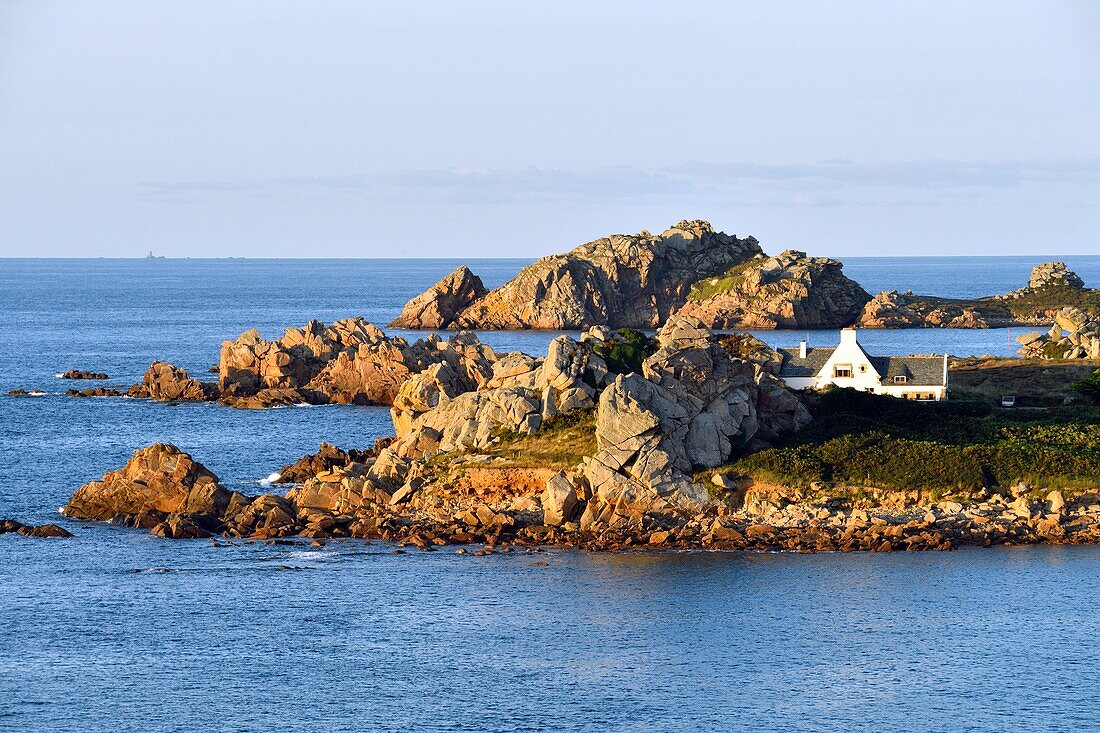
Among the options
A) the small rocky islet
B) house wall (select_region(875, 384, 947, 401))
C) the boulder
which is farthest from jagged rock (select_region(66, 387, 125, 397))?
house wall (select_region(875, 384, 947, 401))

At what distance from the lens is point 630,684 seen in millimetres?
50312

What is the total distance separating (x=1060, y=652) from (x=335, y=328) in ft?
286

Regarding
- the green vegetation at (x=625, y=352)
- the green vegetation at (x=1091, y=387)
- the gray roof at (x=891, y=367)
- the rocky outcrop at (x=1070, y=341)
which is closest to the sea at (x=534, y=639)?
the green vegetation at (x=625, y=352)

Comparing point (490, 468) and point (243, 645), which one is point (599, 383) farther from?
point (243, 645)

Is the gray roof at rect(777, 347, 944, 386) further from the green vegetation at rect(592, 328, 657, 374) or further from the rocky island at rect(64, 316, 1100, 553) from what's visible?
the rocky island at rect(64, 316, 1100, 553)

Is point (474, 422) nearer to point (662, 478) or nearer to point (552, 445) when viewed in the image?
point (552, 445)

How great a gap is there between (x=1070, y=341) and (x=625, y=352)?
49.4 meters

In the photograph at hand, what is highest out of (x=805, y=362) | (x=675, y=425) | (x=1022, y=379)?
(x=805, y=362)

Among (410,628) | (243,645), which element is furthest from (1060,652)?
(243,645)

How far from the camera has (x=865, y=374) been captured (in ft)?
299

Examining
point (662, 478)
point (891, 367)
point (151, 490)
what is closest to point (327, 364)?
point (151, 490)

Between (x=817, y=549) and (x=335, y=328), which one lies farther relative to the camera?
(x=335, y=328)

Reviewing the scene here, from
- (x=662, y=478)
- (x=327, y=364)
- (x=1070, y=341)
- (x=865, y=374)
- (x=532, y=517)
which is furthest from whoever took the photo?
(x=327, y=364)

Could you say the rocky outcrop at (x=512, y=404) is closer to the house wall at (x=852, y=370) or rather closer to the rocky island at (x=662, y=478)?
the rocky island at (x=662, y=478)
